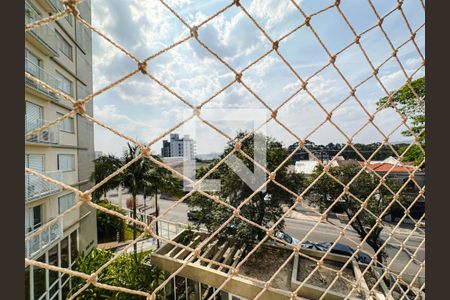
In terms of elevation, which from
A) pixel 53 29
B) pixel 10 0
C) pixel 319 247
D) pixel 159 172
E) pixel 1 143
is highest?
pixel 53 29

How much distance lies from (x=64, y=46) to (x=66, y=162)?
249 cm

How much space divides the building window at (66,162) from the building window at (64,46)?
7.17 feet

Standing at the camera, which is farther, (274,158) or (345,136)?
(274,158)

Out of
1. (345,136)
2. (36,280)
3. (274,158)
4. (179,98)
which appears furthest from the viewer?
(274,158)

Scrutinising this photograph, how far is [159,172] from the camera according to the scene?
5.17m

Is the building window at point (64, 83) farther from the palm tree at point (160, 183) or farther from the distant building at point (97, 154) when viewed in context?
the palm tree at point (160, 183)

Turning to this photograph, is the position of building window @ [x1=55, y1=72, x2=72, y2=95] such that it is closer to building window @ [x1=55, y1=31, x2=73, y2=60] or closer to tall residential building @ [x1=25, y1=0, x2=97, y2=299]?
tall residential building @ [x1=25, y1=0, x2=97, y2=299]

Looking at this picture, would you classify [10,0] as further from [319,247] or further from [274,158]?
[319,247]

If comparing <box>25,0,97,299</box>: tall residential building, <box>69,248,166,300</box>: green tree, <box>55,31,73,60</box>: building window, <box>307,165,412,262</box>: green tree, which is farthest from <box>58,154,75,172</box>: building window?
<box>307,165,412,262</box>: green tree

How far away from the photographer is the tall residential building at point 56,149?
2.98 meters

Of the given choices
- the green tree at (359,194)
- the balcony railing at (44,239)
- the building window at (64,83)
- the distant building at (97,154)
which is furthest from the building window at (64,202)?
the green tree at (359,194)

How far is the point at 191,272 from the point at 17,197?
3.15 meters

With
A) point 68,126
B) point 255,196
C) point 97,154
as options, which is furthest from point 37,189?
point 255,196

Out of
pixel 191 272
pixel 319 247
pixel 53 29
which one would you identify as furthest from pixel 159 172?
pixel 319 247
